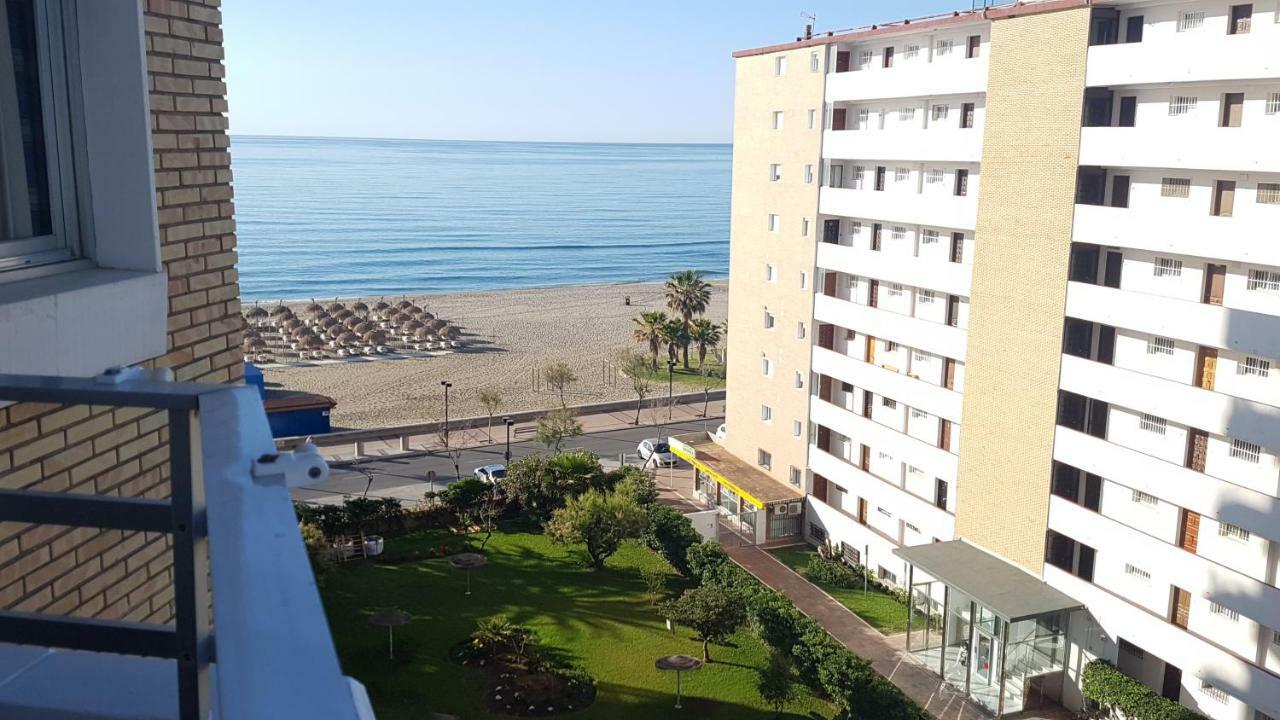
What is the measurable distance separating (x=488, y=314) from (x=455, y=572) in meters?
61.9

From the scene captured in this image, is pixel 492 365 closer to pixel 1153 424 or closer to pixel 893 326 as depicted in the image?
pixel 893 326

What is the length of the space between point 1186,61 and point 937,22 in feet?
31.4

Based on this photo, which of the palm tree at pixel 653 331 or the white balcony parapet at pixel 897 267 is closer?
the white balcony parapet at pixel 897 267

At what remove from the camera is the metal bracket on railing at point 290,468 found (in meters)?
2.44

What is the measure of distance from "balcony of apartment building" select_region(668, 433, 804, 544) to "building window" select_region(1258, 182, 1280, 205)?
19.4m

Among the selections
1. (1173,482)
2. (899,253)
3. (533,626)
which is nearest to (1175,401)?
(1173,482)

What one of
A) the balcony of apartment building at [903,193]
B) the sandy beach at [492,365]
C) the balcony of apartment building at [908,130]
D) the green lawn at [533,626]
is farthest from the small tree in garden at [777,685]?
the sandy beach at [492,365]

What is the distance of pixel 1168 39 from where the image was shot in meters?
24.7

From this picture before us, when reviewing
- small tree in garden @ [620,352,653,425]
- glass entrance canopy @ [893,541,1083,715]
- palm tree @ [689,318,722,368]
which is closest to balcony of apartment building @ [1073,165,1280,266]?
glass entrance canopy @ [893,541,1083,715]

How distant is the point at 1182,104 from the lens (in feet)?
82.0

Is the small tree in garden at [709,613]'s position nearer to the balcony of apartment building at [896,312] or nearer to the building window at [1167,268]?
the balcony of apartment building at [896,312]

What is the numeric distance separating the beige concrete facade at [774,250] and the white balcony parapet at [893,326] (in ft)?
3.95

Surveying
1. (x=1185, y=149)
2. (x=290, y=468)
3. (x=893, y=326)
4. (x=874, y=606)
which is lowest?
(x=874, y=606)

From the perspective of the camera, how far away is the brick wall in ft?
16.4
